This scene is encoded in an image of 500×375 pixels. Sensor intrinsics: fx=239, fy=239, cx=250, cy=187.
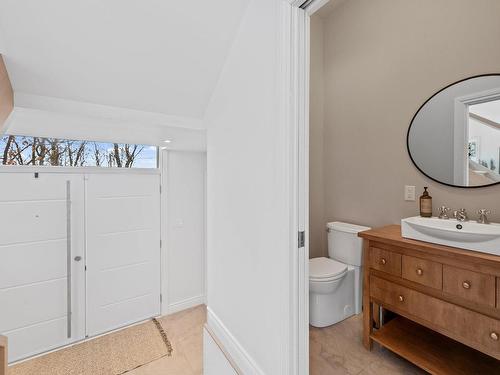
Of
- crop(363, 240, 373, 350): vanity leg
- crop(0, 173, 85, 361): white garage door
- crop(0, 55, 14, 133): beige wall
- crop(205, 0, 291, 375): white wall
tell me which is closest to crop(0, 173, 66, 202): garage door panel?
crop(0, 173, 85, 361): white garage door

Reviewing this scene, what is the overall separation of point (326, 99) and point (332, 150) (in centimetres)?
62

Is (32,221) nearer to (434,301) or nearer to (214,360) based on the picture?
(214,360)

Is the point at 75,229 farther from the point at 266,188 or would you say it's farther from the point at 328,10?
the point at 328,10

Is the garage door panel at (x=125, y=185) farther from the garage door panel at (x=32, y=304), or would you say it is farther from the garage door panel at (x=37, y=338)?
the garage door panel at (x=37, y=338)

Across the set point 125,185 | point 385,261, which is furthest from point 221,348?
point 125,185

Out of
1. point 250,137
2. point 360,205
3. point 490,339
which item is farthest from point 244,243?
point 360,205

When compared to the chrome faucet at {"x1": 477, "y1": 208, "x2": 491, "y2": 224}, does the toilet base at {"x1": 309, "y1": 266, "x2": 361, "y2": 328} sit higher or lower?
lower

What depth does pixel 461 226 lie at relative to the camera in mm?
1473

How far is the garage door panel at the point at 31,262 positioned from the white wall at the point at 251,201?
77.8 inches

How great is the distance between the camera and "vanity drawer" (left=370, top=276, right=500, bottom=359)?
3.86ft

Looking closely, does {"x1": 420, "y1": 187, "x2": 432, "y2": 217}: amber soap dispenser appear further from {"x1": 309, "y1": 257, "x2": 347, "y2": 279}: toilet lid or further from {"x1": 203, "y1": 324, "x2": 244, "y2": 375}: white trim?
{"x1": 203, "y1": 324, "x2": 244, "y2": 375}: white trim

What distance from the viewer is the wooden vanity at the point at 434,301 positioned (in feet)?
3.88

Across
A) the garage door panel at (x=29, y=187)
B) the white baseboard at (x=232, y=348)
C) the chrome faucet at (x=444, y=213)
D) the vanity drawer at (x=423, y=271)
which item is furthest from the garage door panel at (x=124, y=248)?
the chrome faucet at (x=444, y=213)

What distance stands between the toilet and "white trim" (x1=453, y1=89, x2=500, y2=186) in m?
0.84
